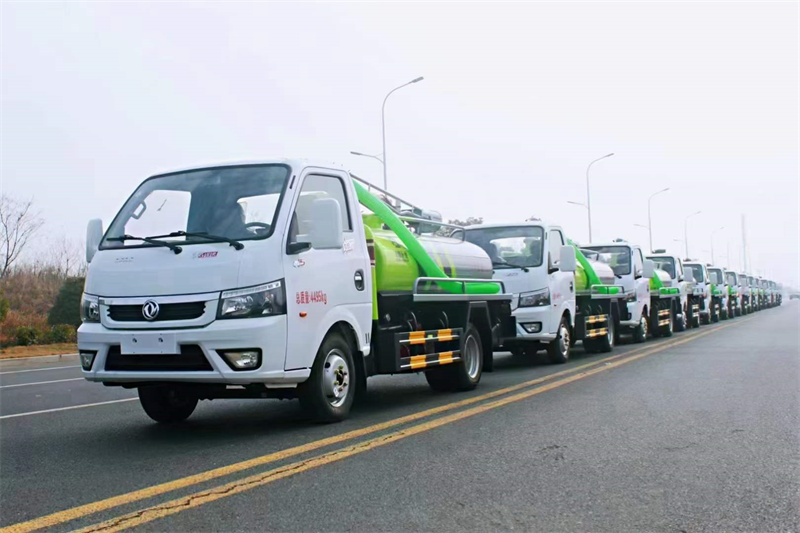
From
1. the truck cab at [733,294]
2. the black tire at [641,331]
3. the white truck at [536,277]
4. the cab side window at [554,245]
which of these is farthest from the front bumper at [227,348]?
the truck cab at [733,294]

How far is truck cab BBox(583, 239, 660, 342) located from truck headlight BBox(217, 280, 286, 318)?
14192 millimetres

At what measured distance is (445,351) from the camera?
31.7ft

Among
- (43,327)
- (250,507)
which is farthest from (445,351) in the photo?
(43,327)

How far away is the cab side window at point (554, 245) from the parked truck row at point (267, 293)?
4531 mm

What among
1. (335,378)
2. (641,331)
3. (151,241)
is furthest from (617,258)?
(151,241)

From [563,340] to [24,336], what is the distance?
15.7 m

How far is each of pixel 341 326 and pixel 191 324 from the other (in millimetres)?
1494

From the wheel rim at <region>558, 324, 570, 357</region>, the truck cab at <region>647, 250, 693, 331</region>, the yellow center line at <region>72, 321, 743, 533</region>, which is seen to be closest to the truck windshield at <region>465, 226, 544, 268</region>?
the wheel rim at <region>558, 324, 570, 357</region>

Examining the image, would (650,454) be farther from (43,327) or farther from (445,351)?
(43,327)

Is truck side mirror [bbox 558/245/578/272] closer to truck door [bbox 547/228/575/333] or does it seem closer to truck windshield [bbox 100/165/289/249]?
truck door [bbox 547/228/575/333]

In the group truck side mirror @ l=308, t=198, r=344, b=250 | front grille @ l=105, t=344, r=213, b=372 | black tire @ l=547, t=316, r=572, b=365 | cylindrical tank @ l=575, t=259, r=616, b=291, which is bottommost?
black tire @ l=547, t=316, r=572, b=365

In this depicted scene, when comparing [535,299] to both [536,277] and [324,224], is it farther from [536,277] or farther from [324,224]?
[324,224]

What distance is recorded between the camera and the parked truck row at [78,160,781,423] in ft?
21.6

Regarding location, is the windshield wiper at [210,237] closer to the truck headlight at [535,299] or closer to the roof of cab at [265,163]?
the roof of cab at [265,163]
